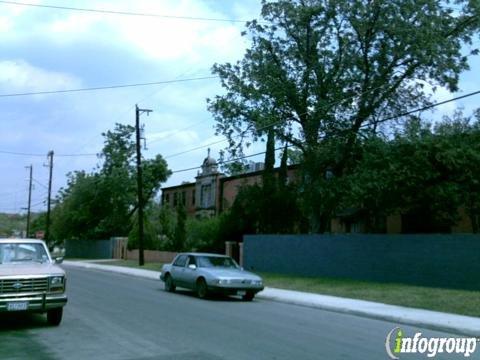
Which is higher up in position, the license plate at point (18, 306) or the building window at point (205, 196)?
the building window at point (205, 196)

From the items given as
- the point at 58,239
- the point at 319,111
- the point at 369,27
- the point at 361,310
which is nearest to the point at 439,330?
the point at 361,310

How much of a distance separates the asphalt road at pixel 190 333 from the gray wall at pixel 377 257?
24.3ft

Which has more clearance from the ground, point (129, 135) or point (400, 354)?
point (129, 135)

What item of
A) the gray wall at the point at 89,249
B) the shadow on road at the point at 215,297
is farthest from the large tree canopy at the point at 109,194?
the shadow on road at the point at 215,297

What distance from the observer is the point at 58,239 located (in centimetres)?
6397

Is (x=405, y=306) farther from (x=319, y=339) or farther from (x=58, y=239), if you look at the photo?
(x=58, y=239)

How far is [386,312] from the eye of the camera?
15625mm

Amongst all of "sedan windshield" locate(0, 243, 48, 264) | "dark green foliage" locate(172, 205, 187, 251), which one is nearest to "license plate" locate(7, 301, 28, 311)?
"sedan windshield" locate(0, 243, 48, 264)

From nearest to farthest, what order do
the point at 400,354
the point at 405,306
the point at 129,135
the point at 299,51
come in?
the point at 400,354 → the point at 405,306 → the point at 299,51 → the point at 129,135

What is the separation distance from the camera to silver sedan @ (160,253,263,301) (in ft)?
60.9

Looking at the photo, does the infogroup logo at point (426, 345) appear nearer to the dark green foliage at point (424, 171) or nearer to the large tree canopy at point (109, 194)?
the dark green foliage at point (424, 171)

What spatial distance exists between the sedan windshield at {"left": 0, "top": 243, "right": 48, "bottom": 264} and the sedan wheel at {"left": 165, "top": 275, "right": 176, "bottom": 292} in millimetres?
8718

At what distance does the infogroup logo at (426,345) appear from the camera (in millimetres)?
10174

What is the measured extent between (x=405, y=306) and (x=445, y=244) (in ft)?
19.4
